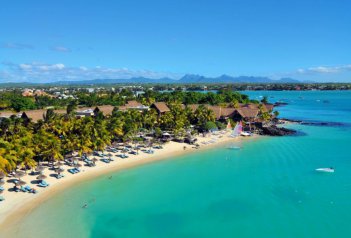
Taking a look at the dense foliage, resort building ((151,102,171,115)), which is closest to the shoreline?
the dense foliage

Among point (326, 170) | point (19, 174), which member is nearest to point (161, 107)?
point (326, 170)

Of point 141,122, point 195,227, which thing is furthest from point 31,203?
point 141,122

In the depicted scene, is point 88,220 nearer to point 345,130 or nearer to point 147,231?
point 147,231

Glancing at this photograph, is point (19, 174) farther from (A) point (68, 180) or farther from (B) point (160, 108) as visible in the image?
(B) point (160, 108)

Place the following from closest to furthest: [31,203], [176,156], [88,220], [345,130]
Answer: [88,220] → [31,203] → [176,156] → [345,130]

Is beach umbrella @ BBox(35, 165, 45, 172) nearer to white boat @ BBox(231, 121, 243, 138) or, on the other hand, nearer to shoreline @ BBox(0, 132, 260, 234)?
shoreline @ BBox(0, 132, 260, 234)

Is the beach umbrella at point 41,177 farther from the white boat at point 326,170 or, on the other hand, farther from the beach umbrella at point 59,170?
the white boat at point 326,170

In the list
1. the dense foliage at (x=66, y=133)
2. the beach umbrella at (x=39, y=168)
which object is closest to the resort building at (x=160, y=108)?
the dense foliage at (x=66, y=133)
